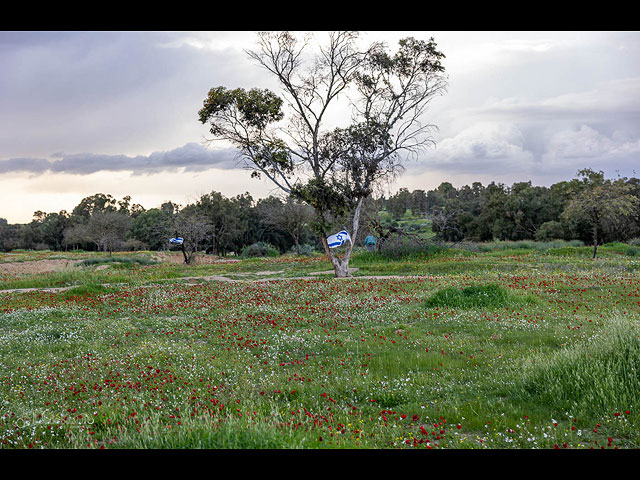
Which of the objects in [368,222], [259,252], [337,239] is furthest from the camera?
[259,252]

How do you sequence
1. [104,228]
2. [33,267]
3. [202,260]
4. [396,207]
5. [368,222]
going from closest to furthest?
1. [368,222]
2. [33,267]
3. [202,260]
4. [104,228]
5. [396,207]

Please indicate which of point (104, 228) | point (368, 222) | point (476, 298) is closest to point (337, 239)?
point (368, 222)

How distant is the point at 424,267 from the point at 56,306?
71.0 feet

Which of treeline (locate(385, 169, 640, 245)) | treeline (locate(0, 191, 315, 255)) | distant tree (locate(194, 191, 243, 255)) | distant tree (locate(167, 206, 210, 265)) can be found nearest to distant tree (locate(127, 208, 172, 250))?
treeline (locate(0, 191, 315, 255))

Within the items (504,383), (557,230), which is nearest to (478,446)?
(504,383)

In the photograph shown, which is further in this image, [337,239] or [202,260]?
[202,260]

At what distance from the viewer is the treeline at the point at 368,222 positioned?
120 ft

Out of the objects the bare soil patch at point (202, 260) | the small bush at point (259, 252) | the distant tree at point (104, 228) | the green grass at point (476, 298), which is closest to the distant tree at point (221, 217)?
the bare soil patch at point (202, 260)

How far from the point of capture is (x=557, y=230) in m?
55.8

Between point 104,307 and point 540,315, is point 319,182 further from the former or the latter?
point 540,315

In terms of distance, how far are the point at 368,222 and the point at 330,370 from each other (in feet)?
88.8

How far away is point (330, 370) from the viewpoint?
860 centimetres

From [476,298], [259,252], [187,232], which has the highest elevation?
[187,232]

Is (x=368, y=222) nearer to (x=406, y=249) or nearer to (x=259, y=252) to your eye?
(x=406, y=249)
